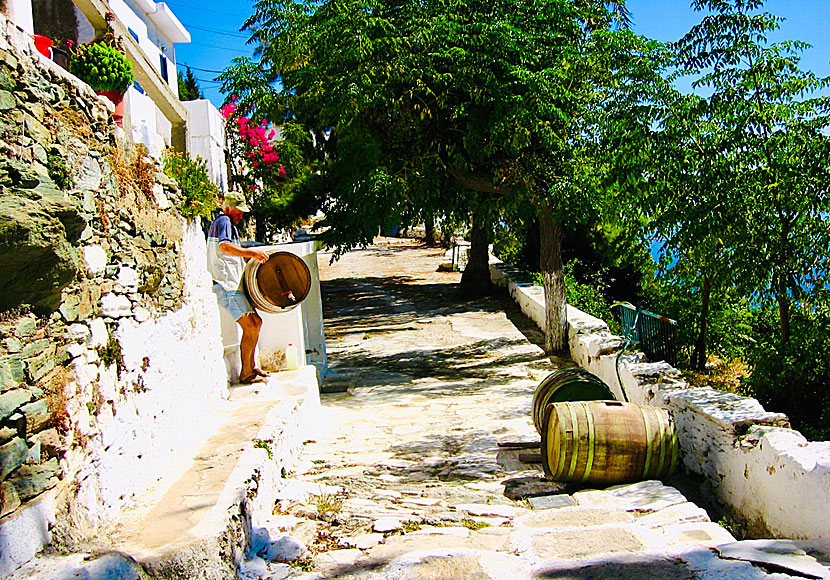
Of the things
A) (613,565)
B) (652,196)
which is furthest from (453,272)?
(613,565)

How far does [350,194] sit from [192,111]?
2.53 m

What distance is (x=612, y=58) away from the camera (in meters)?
8.89

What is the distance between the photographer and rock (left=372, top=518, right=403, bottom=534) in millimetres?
4184

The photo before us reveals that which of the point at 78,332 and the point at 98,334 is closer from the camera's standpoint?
the point at 78,332

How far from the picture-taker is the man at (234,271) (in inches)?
252

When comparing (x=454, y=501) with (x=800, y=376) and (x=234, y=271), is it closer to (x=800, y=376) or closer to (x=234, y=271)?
(x=234, y=271)

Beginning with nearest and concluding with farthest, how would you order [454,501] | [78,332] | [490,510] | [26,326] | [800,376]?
[26,326], [78,332], [490,510], [454,501], [800,376]

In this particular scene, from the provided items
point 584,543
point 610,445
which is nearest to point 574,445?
point 610,445

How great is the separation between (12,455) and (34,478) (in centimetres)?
18

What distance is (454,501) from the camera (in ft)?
16.3

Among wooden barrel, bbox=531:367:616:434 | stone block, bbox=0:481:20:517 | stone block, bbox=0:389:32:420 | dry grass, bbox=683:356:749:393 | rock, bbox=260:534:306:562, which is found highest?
stone block, bbox=0:389:32:420

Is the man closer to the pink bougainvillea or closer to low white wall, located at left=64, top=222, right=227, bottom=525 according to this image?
low white wall, located at left=64, top=222, right=227, bottom=525

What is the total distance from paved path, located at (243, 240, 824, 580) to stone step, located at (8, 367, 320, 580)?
0.67 ft

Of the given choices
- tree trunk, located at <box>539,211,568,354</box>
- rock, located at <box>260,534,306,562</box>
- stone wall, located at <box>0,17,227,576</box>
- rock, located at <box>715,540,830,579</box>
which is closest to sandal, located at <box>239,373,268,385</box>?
stone wall, located at <box>0,17,227,576</box>
